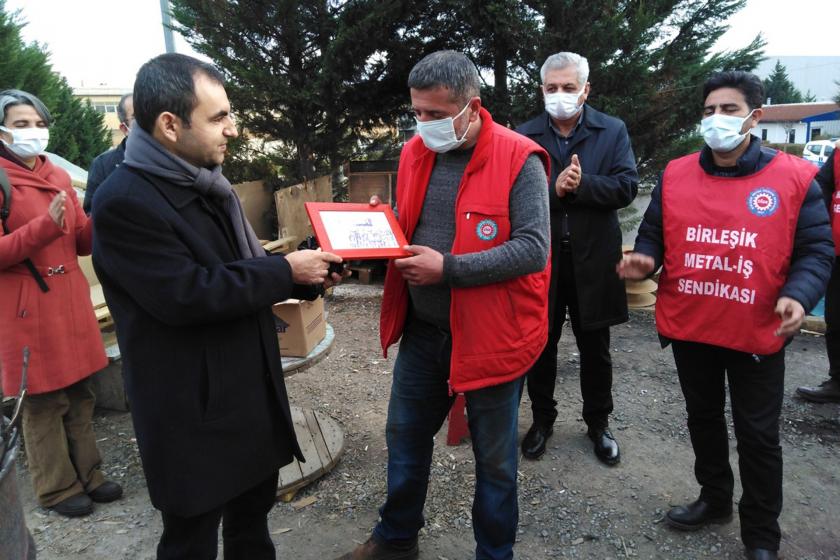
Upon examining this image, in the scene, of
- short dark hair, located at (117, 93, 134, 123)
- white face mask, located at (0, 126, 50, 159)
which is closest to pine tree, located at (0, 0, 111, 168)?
short dark hair, located at (117, 93, 134, 123)

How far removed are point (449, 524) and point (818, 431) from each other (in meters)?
2.58

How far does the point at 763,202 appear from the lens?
2.40 meters

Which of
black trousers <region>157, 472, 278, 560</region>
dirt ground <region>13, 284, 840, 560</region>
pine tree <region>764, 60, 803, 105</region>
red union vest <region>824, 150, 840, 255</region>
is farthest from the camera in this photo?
pine tree <region>764, 60, 803, 105</region>

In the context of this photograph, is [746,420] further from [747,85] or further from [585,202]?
[747,85]

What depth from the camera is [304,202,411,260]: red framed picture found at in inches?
82.0

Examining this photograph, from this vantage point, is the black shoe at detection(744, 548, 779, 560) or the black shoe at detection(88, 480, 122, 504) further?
the black shoe at detection(88, 480, 122, 504)

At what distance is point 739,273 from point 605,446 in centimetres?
147

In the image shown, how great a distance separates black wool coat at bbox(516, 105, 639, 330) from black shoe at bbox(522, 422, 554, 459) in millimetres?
746

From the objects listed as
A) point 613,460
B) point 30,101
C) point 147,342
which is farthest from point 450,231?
point 30,101

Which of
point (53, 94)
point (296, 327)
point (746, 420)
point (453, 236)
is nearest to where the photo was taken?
point (453, 236)

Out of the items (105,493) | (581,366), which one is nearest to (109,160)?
(105,493)

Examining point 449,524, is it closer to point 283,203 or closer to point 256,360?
point 256,360

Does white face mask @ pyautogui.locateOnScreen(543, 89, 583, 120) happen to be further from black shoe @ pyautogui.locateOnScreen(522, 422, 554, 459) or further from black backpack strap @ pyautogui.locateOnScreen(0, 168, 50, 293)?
black backpack strap @ pyautogui.locateOnScreen(0, 168, 50, 293)

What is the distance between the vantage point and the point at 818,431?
151 inches
